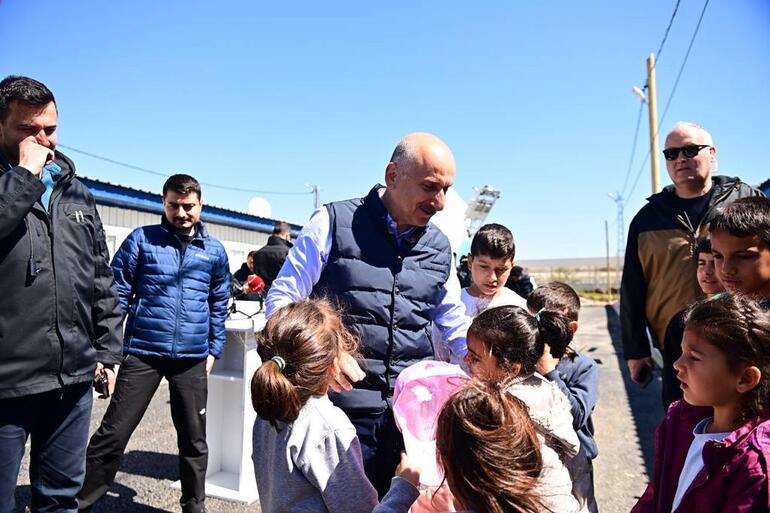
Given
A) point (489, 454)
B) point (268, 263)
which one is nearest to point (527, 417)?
point (489, 454)

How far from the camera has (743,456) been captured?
132 centimetres

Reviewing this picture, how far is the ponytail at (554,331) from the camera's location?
2.06m

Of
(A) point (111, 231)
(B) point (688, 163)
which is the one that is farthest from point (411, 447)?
(A) point (111, 231)

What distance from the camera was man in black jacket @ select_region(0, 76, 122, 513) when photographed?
2.07m

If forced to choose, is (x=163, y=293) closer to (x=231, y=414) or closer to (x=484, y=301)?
(x=231, y=414)

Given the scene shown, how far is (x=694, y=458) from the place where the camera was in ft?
5.15

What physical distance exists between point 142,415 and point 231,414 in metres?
0.91

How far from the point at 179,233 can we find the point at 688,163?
304cm

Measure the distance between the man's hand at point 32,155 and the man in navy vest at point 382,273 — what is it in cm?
102

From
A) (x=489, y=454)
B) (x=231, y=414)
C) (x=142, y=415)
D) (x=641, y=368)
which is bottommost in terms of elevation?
(x=231, y=414)

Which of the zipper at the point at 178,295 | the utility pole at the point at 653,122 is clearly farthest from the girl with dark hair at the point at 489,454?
the utility pole at the point at 653,122

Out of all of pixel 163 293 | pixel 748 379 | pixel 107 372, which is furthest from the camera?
pixel 163 293

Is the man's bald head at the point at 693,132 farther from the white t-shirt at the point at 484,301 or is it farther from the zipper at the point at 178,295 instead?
the zipper at the point at 178,295

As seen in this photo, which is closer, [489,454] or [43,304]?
[489,454]
